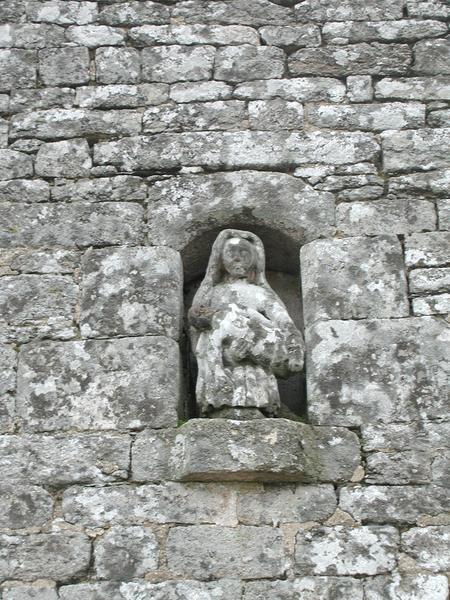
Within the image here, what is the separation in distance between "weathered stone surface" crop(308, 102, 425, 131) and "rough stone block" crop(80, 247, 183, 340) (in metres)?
1.18

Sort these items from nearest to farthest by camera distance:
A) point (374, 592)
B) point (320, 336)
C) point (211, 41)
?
point (374, 592), point (320, 336), point (211, 41)

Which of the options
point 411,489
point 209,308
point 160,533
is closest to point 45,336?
point 209,308

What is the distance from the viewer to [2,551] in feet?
15.9

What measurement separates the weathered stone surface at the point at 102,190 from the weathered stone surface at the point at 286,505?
1.78 m

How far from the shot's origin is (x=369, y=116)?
5965 millimetres

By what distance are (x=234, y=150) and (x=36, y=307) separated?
1.39 metres

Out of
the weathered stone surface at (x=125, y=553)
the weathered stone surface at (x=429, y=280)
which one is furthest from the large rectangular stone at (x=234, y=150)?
the weathered stone surface at (x=125, y=553)

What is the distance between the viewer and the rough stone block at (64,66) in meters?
6.15

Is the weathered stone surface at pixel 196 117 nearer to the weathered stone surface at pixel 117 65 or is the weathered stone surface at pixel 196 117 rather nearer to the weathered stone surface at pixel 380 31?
the weathered stone surface at pixel 117 65

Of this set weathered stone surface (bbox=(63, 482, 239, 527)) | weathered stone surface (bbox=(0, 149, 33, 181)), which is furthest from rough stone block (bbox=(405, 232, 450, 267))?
weathered stone surface (bbox=(0, 149, 33, 181))

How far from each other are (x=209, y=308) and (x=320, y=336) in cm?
58

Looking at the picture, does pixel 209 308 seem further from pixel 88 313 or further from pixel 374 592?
pixel 374 592

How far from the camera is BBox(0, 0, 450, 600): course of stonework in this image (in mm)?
4820

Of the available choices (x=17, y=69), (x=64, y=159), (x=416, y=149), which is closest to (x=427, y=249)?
(x=416, y=149)
